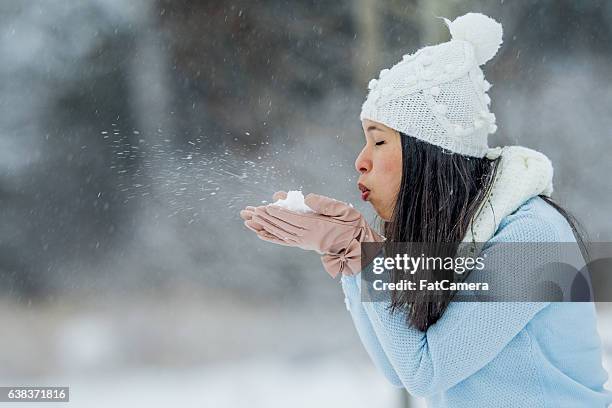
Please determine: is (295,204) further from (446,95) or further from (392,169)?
(446,95)

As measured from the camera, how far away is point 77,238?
2.21 meters

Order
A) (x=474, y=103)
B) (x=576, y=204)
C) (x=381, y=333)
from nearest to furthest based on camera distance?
1. (x=381, y=333)
2. (x=474, y=103)
3. (x=576, y=204)

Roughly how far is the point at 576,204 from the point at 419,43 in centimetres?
74

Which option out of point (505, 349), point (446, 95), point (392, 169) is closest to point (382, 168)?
point (392, 169)

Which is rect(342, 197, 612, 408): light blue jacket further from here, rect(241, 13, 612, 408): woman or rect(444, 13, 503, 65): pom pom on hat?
rect(444, 13, 503, 65): pom pom on hat

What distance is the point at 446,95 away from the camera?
2.54ft

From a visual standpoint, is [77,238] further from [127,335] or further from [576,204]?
[576,204]

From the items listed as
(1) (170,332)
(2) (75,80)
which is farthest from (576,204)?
(2) (75,80)

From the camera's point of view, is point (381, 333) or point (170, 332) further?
point (170, 332)

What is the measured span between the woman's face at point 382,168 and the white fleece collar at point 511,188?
106 mm

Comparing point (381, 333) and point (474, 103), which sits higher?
point (474, 103)

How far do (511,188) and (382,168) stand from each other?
0.15m

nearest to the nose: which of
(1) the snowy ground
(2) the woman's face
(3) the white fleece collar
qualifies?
(2) the woman's face

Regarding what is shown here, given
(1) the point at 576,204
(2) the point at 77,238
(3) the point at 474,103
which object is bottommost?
(2) the point at 77,238
